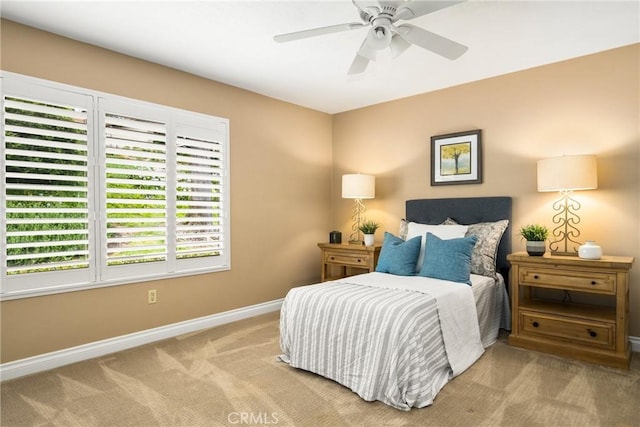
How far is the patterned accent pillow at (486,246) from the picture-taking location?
3459 mm

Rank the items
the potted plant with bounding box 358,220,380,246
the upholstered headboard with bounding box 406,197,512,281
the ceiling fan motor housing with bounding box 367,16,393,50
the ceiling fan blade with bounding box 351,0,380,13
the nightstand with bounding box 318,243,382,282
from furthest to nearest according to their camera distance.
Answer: the potted plant with bounding box 358,220,380,246 → the nightstand with bounding box 318,243,382,282 → the upholstered headboard with bounding box 406,197,512,281 → the ceiling fan motor housing with bounding box 367,16,393,50 → the ceiling fan blade with bounding box 351,0,380,13

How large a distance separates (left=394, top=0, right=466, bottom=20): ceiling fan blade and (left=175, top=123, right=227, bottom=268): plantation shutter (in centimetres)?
233

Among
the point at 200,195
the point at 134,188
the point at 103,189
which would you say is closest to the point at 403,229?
the point at 200,195

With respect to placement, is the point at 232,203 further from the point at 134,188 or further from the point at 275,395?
the point at 275,395

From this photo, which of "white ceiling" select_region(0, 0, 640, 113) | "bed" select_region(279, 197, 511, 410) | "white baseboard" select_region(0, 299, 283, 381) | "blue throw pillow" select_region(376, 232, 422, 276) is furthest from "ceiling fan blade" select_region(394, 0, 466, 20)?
"white baseboard" select_region(0, 299, 283, 381)

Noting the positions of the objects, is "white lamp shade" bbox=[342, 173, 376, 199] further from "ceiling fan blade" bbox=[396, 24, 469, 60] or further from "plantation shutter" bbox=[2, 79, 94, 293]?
"plantation shutter" bbox=[2, 79, 94, 293]

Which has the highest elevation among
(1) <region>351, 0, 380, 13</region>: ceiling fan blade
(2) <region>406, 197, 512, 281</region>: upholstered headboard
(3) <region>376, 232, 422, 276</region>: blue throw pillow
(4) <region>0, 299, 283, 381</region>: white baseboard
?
(1) <region>351, 0, 380, 13</region>: ceiling fan blade

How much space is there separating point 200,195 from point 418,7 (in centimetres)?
261

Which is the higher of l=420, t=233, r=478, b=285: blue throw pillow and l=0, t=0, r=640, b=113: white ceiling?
l=0, t=0, r=640, b=113: white ceiling

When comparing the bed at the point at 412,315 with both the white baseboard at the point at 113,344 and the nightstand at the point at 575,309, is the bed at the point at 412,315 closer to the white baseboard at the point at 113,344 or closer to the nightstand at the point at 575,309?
the nightstand at the point at 575,309

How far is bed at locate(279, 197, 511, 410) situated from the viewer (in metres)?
2.29

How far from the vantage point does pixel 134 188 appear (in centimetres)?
327

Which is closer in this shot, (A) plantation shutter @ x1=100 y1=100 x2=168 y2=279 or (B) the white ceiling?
(B) the white ceiling

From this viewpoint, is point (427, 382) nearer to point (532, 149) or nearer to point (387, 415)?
point (387, 415)
